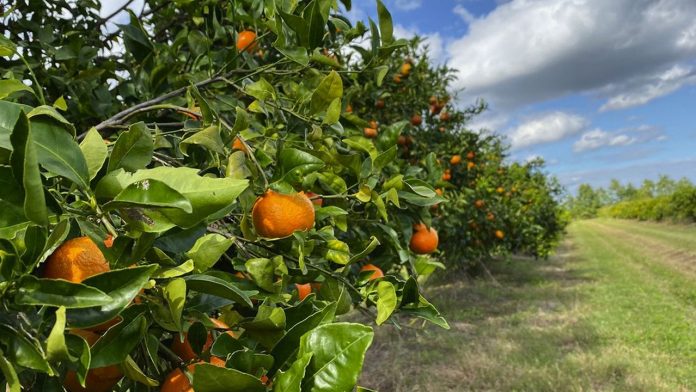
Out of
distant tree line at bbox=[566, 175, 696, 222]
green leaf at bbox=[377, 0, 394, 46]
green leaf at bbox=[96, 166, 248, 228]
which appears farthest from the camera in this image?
distant tree line at bbox=[566, 175, 696, 222]

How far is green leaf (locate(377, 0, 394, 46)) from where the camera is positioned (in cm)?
122

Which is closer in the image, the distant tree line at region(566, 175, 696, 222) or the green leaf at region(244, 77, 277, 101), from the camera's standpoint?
the green leaf at region(244, 77, 277, 101)

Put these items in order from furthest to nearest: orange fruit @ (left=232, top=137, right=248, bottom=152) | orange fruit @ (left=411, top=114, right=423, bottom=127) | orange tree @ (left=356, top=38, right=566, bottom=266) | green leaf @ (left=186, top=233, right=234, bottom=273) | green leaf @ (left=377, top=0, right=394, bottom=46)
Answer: orange fruit @ (left=411, top=114, right=423, bottom=127) < orange tree @ (left=356, top=38, right=566, bottom=266) < green leaf @ (left=377, top=0, right=394, bottom=46) < orange fruit @ (left=232, top=137, right=248, bottom=152) < green leaf @ (left=186, top=233, right=234, bottom=273)

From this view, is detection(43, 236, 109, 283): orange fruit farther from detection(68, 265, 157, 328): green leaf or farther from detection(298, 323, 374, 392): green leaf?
detection(298, 323, 374, 392): green leaf

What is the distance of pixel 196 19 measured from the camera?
5.90 ft

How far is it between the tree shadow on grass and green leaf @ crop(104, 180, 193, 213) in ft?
7.79

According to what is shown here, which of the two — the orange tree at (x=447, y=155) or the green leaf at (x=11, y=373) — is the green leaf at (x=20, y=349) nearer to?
the green leaf at (x=11, y=373)

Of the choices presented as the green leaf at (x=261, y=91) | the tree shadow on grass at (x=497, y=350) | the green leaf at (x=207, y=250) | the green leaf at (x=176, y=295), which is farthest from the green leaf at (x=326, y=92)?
the tree shadow on grass at (x=497, y=350)

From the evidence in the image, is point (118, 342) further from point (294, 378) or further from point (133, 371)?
point (294, 378)

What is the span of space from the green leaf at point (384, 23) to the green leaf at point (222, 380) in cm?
94

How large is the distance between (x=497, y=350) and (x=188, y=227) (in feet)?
16.7

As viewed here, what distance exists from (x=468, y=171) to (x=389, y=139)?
4.70 meters

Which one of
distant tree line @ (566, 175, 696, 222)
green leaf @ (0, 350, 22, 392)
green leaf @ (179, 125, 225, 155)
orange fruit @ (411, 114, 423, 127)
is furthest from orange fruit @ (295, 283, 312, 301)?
distant tree line @ (566, 175, 696, 222)

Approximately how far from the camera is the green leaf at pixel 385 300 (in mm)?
883
